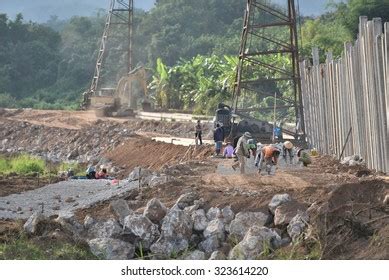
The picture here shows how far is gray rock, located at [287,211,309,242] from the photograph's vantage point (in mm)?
11852

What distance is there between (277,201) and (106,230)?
1980 mm

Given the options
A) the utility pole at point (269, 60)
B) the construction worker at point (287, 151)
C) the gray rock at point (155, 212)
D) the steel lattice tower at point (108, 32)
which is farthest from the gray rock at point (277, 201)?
the steel lattice tower at point (108, 32)

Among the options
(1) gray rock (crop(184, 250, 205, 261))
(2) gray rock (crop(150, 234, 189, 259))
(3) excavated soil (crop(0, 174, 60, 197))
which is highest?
(3) excavated soil (crop(0, 174, 60, 197))

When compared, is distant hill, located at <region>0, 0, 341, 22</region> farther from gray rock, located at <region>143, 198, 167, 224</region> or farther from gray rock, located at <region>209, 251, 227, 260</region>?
gray rock, located at <region>209, 251, 227, 260</region>

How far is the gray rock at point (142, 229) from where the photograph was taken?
12.3 metres

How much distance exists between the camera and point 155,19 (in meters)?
67.2

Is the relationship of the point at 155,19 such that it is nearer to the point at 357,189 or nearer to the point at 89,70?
the point at 89,70

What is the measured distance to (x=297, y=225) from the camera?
1193 centimetres


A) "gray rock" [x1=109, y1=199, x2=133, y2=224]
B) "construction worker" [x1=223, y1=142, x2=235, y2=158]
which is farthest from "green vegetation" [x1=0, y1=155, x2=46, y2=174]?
"gray rock" [x1=109, y1=199, x2=133, y2=224]

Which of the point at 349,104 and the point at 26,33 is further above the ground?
the point at 26,33

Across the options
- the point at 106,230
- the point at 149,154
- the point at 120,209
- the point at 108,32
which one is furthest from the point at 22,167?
the point at 108,32
